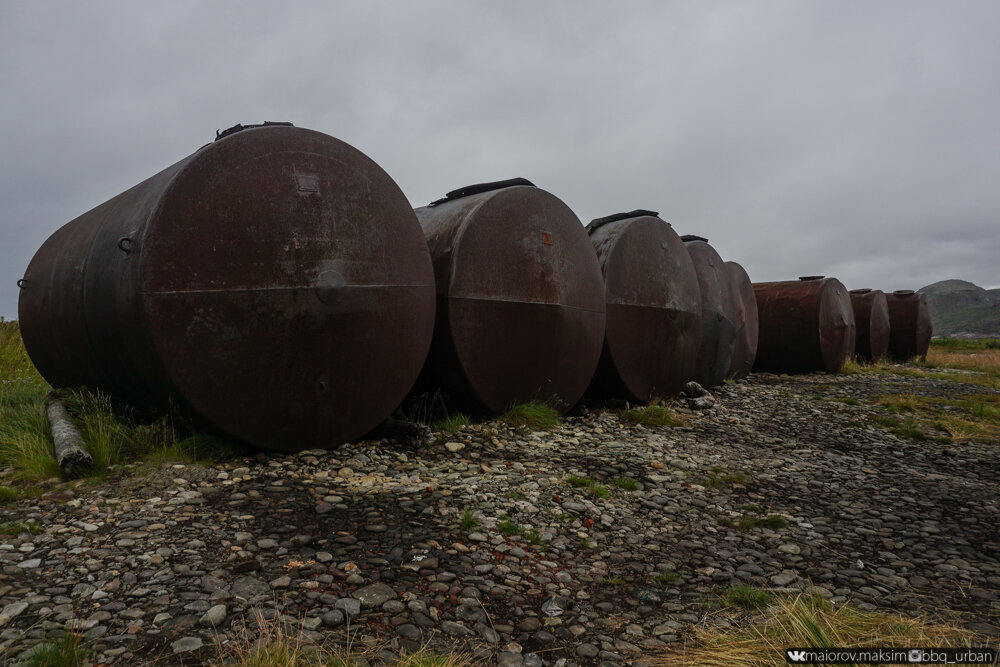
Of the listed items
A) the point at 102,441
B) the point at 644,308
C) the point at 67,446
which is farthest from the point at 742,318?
the point at 67,446

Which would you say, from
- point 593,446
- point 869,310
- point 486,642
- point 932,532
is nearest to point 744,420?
point 593,446

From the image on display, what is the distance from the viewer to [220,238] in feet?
Result: 14.3

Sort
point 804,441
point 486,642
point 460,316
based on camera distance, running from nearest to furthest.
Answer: point 486,642
point 460,316
point 804,441

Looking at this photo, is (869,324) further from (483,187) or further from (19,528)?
(19,528)

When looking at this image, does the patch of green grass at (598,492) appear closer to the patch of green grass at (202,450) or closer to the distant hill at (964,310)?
the patch of green grass at (202,450)

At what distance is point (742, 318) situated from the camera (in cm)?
1157

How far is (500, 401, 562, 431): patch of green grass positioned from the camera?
20.8 feet

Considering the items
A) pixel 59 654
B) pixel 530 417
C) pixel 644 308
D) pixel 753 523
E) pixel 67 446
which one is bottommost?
pixel 753 523

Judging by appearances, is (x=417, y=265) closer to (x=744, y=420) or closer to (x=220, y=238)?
(x=220, y=238)

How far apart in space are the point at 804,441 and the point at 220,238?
629 cm

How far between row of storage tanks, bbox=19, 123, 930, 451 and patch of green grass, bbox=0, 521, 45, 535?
3.65 feet

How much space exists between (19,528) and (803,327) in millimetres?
13875

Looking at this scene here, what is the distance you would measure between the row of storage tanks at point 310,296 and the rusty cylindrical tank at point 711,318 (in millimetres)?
2429

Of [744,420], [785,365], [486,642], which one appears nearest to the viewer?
[486,642]
